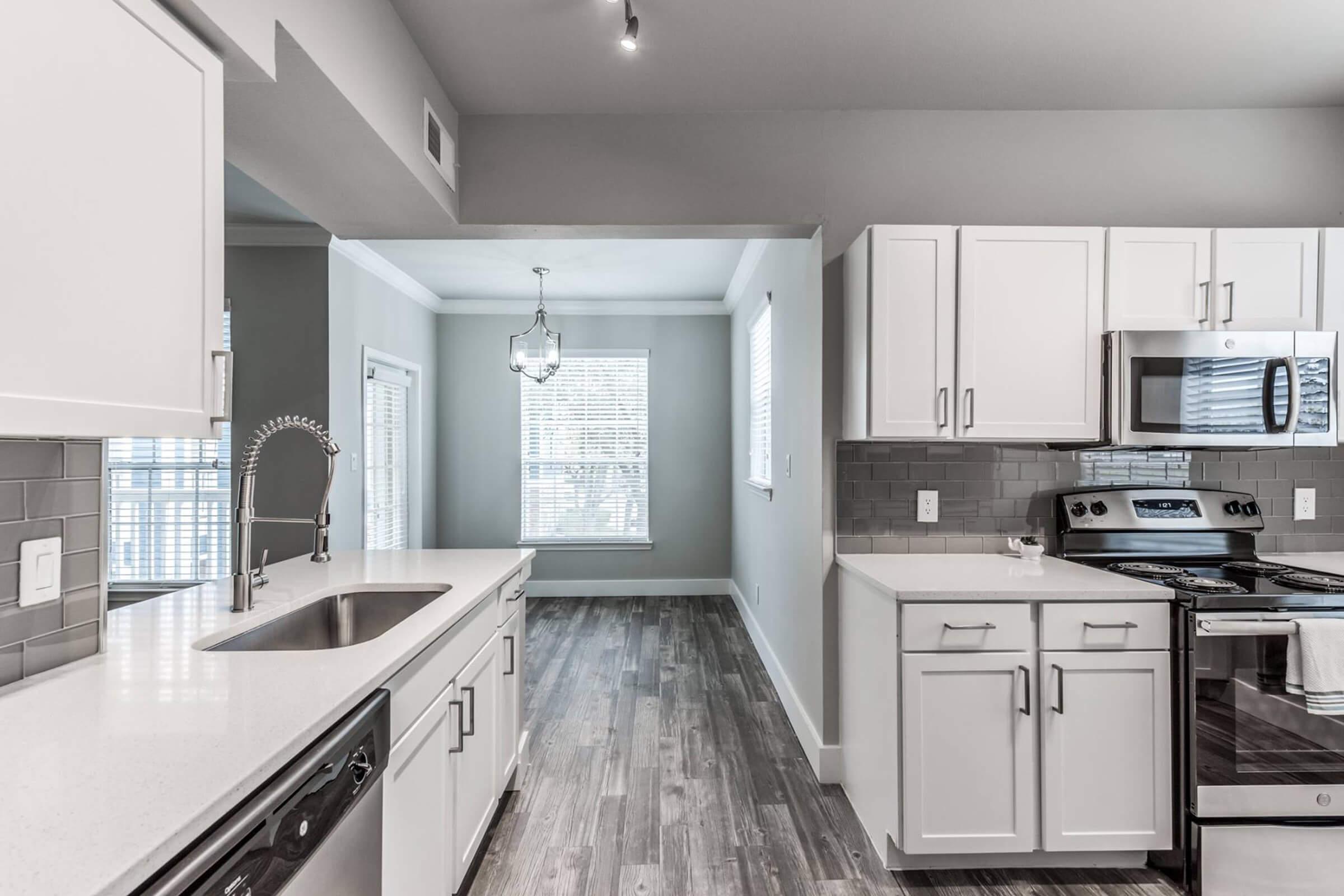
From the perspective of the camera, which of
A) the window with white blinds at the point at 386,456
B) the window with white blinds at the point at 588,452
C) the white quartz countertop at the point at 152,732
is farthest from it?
the window with white blinds at the point at 588,452

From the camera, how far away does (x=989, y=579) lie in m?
2.19

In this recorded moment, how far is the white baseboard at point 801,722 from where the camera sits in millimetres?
2652

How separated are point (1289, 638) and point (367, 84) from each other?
2.94 m

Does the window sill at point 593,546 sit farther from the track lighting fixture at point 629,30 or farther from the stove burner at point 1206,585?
the track lighting fixture at point 629,30

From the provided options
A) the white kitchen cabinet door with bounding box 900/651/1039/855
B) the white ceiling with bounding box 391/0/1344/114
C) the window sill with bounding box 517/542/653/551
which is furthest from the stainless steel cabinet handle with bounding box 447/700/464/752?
the window sill with bounding box 517/542/653/551

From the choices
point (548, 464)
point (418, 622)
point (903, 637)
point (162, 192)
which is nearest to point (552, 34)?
point (162, 192)

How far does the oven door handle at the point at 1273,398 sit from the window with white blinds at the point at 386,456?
4.37 metres

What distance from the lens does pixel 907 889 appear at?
2.03m

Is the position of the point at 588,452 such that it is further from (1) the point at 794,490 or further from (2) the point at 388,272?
(1) the point at 794,490

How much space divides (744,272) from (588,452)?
2.12 meters

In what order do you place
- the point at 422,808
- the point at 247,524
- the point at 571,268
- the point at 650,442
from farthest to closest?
the point at 650,442, the point at 571,268, the point at 247,524, the point at 422,808

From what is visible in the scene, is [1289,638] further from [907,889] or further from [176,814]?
[176,814]

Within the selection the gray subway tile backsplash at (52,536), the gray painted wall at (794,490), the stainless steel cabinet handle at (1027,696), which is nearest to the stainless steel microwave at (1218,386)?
the stainless steel cabinet handle at (1027,696)

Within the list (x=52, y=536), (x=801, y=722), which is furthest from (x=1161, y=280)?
(x=52, y=536)
